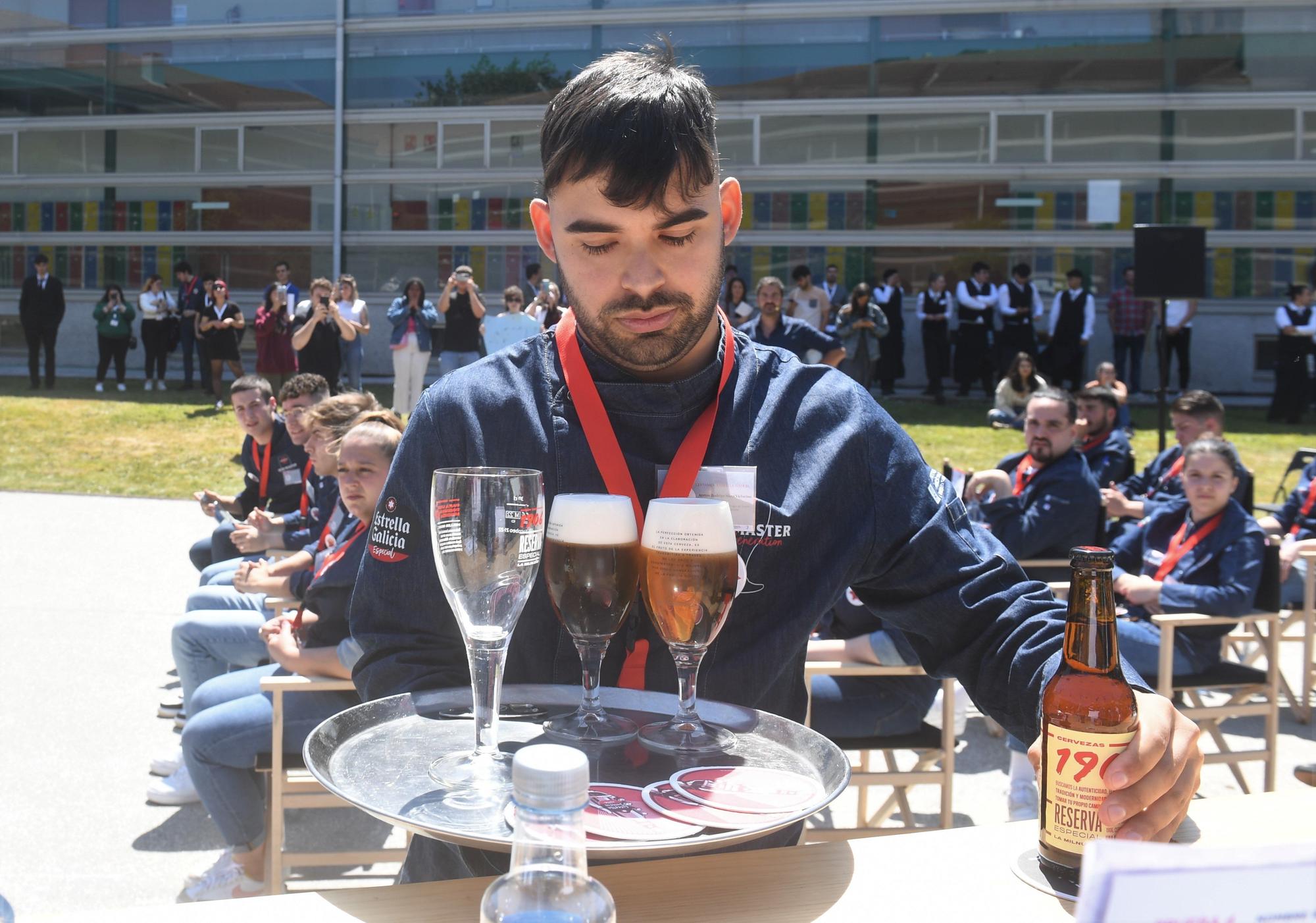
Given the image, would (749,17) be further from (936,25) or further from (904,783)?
(904,783)

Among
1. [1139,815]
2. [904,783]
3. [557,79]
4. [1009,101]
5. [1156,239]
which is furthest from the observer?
[557,79]

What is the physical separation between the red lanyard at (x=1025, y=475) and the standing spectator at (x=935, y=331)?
948 centimetres

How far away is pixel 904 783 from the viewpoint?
3.17 metres

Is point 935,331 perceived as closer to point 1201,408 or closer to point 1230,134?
point 1230,134

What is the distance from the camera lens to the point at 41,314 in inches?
641

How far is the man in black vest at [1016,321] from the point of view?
1409 centimetres

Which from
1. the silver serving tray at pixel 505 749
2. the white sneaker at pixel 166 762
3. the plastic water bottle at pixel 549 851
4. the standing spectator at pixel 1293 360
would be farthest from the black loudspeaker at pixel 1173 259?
the plastic water bottle at pixel 549 851

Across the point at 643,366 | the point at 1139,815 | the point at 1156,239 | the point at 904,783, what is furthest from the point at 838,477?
the point at 1156,239

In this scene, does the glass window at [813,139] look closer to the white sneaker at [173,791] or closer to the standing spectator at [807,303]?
the standing spectator at [807,303]

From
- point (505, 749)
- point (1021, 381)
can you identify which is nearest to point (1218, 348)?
point (1021, 381)

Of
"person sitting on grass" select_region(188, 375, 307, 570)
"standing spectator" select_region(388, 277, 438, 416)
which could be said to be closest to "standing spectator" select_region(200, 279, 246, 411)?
"standing spectator" select_region(388, 277, 438, 416)

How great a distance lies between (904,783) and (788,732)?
219cm

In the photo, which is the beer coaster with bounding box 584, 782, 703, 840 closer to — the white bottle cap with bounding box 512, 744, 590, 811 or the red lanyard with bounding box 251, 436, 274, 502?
the white bottle cap with bounding box 512, 744, 590, 811

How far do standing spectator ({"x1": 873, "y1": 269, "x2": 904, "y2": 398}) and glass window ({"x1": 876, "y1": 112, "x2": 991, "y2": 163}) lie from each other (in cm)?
253
